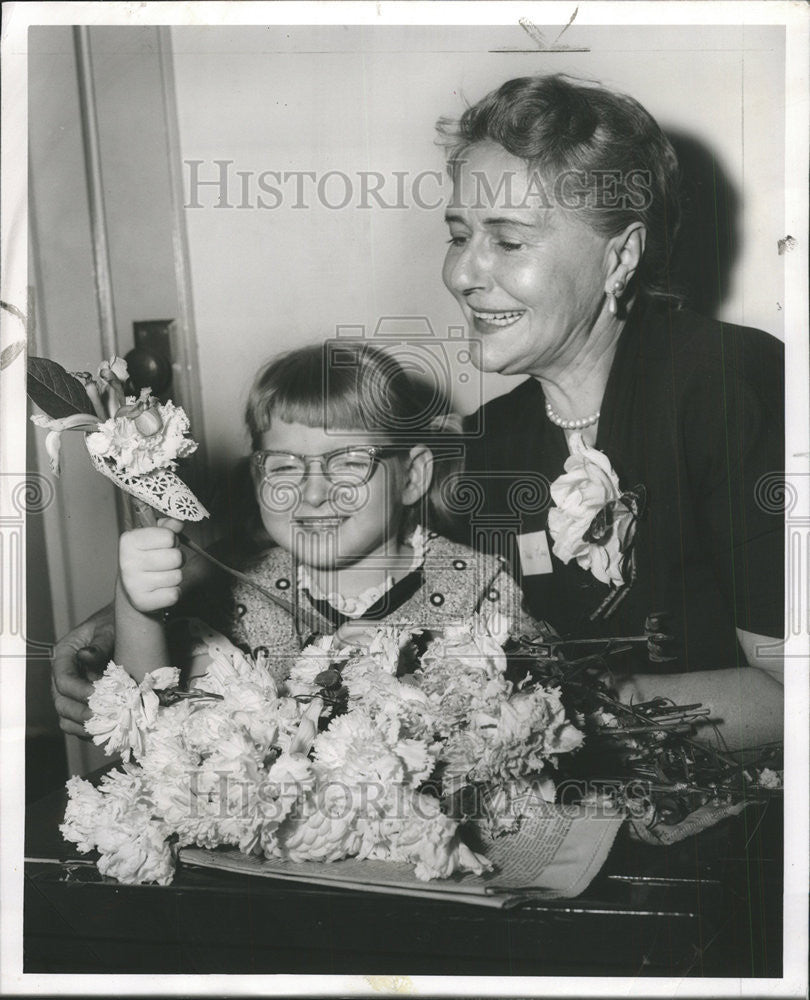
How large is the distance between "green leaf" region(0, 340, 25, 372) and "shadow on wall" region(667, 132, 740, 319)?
30.7 inches

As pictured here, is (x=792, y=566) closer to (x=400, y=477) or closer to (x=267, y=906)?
(x=400, y=477)

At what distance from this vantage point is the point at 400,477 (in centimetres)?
108

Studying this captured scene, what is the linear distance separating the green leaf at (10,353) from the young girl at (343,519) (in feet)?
0.84

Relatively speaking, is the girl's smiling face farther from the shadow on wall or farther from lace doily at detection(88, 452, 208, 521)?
the shadow on wall

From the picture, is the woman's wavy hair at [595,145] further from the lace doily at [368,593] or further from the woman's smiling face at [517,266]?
the lace doily at [368,593]

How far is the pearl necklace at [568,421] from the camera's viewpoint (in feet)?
3.59

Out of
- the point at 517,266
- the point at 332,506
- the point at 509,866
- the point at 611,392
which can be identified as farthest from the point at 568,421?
the point at 509,866

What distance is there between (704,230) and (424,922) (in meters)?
0.86

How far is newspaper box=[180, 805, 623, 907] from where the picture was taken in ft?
3.33

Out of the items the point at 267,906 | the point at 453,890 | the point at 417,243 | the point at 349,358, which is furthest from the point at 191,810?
the point at 417,243

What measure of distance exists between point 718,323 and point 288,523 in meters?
0.56

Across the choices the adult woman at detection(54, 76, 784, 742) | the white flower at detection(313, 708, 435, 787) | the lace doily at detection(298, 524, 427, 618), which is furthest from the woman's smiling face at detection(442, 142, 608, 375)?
the white flower at detection(313, 708, 435, 787)

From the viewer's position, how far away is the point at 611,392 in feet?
3.58

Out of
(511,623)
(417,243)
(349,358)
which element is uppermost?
(417,243)
